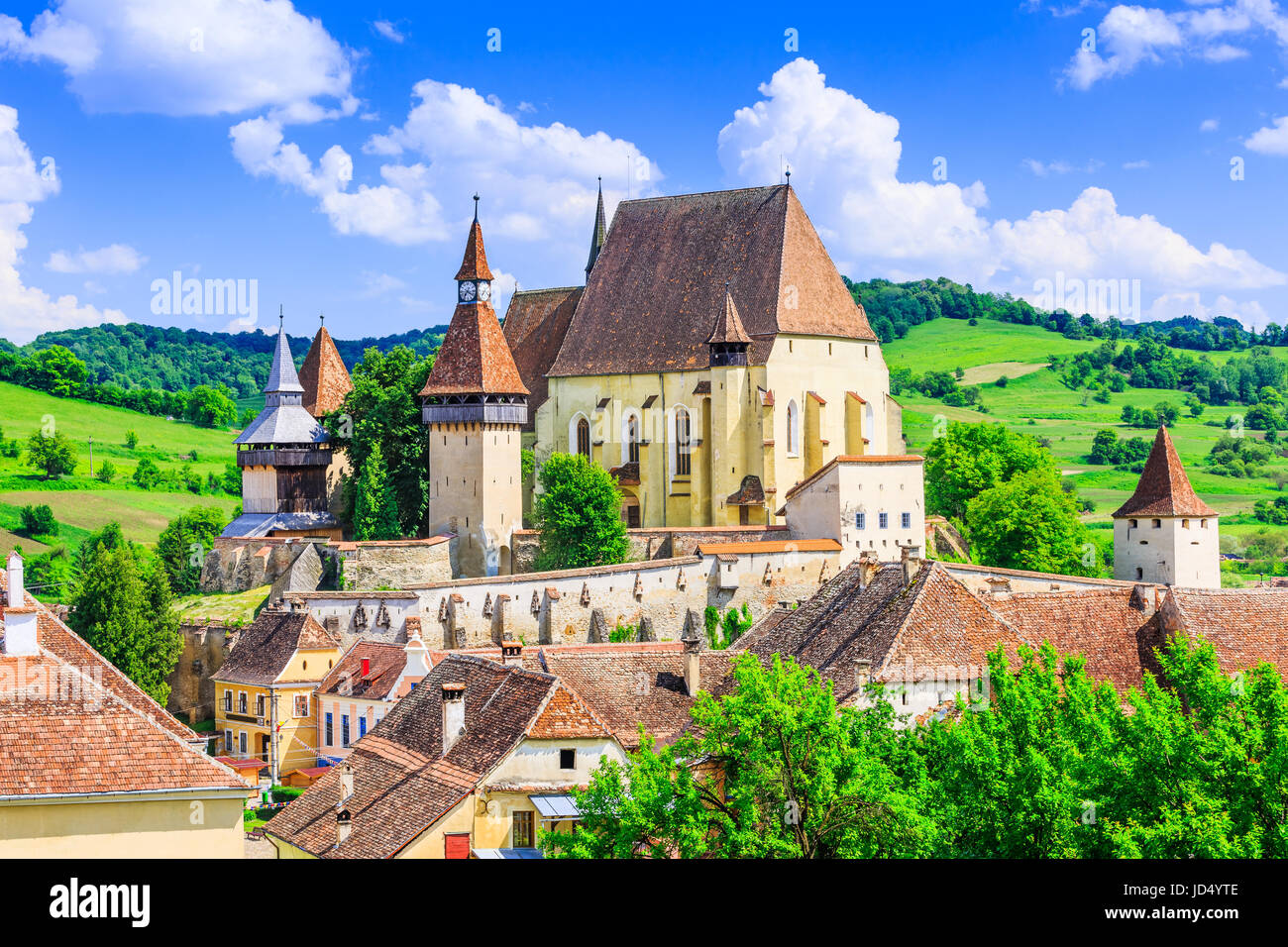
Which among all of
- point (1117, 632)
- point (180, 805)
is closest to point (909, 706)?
point (1117, 632)

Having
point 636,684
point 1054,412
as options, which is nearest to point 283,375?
point 636,684

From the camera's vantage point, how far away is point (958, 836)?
63.6 feet

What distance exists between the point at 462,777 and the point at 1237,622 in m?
17.2

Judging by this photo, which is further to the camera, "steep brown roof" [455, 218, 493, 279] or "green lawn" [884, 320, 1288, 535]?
"green lawn" [884, 320, 1288, 535]

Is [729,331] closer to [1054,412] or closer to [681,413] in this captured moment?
[681,413]

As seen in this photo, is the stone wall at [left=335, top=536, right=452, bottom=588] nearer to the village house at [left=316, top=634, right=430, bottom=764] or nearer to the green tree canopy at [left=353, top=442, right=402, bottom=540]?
the green tree canopy at [left=353, top=442, right=402, bottom=540]

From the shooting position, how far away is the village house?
1748 inches

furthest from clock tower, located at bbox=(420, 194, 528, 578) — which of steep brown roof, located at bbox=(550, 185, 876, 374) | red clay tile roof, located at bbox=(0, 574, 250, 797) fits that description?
red clay tile roof, located at bbox=(0, 574, 250, 797)

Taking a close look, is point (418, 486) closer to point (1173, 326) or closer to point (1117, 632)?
point (1117, 632)

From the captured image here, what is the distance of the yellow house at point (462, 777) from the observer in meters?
26.5

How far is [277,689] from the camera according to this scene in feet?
163

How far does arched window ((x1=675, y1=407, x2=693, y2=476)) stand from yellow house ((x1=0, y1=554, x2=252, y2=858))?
4424 centimetres

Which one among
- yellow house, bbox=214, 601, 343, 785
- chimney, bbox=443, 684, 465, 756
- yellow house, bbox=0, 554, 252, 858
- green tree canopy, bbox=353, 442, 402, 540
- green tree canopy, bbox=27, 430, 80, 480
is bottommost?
yellow house, bbox=214, 601, 343, 785
